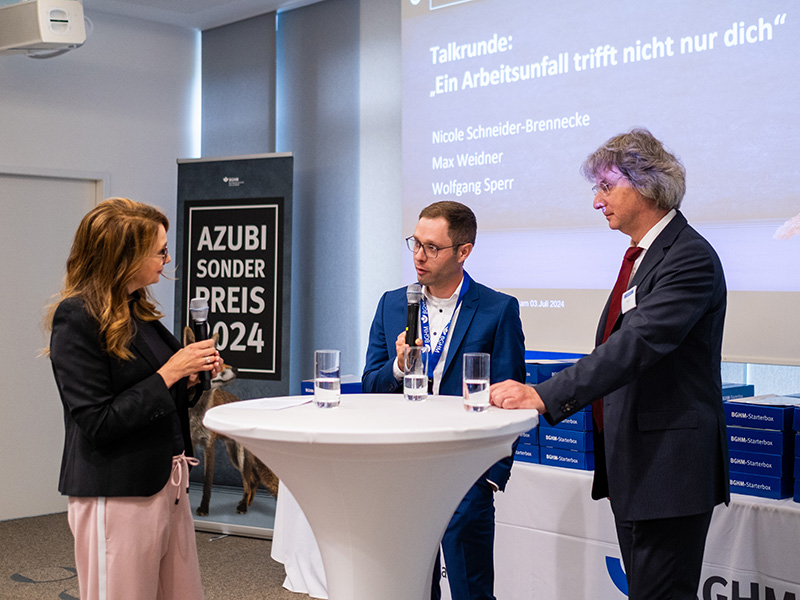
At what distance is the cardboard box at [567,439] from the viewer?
3.29 metres

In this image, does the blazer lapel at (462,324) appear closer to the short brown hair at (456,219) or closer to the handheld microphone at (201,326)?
the short brown hair at (456,219)

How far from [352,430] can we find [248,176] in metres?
4.03

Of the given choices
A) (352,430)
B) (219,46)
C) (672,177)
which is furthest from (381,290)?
(352,430)

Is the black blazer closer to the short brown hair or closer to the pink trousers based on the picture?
the pink trousers

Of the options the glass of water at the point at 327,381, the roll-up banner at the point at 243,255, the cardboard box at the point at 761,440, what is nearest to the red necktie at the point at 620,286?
the glass of water at the point at 327,381

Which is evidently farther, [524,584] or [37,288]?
[37,288]

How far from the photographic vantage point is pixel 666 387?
210 cm

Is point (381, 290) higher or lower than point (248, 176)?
lower

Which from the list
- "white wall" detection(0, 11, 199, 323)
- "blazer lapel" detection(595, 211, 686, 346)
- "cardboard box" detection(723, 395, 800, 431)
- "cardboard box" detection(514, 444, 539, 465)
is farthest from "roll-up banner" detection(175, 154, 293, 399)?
"blazer lapel" detection(595, 211, 686, 346)

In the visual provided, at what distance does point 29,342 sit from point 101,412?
3.97 meters

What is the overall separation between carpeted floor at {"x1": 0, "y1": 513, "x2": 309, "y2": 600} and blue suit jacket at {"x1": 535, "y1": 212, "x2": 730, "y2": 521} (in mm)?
2207

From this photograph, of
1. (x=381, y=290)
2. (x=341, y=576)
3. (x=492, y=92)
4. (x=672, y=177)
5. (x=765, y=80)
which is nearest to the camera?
(x=341, y=576)

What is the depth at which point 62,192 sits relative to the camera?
5.70 m

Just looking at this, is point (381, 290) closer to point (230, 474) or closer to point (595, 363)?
point (230, 474)
